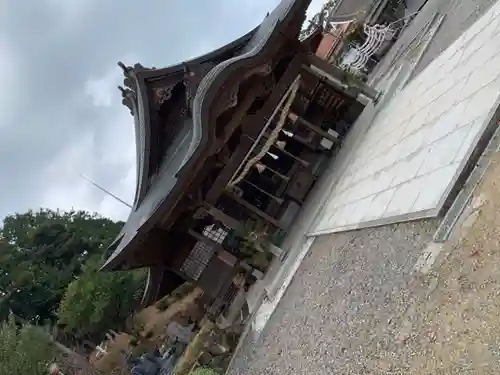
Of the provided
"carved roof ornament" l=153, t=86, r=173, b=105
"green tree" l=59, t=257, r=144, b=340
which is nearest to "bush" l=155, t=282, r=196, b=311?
"carved roof ornament" l=153, t=86, r=173, b=105

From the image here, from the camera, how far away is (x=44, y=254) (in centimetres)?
2441

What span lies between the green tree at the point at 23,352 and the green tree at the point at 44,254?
17.9 feet

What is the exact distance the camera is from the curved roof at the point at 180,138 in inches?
301

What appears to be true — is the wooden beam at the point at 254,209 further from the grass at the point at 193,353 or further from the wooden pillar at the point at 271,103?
the grass at the point at 193,353

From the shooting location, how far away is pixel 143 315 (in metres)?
12.2

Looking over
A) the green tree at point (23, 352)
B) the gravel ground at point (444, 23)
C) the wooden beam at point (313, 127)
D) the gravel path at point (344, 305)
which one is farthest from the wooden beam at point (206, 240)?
the green tree at point (23, 352)

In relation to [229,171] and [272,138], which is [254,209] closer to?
[229,171]

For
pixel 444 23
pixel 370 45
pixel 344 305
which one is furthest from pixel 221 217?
pixel 370 45

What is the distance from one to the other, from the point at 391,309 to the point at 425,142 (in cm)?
158

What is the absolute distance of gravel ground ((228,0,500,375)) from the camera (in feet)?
9.73

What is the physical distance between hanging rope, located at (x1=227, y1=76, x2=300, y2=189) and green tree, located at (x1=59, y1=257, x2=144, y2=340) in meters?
9.94

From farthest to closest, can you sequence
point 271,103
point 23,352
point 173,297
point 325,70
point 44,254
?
1. point 44,254
2. point 23,352
3. point 173,297
4. point 325,70
5. point 271,103

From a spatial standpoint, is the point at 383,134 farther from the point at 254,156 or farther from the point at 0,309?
the point at 0,309

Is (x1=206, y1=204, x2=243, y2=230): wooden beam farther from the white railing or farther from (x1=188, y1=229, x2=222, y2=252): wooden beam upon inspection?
the white railing
